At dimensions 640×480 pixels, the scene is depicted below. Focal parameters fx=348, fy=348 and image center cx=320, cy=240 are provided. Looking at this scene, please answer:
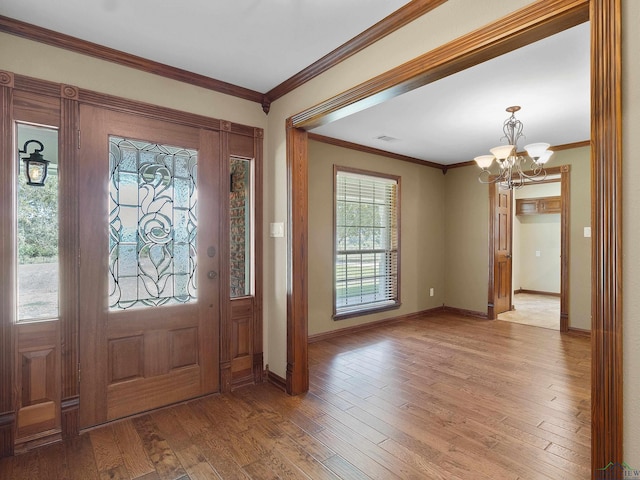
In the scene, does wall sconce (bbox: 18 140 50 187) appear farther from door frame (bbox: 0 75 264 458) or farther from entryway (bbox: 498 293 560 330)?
entryway (bbox: 498 293 560 330)

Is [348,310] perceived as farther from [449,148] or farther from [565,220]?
[565,220]

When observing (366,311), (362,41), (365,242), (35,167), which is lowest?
(366,311)

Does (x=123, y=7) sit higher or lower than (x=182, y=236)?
higher

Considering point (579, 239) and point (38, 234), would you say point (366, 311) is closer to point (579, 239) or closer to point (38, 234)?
point (579, 239)

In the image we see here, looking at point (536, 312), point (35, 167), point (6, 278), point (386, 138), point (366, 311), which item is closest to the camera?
point (6, 278)

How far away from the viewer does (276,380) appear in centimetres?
316

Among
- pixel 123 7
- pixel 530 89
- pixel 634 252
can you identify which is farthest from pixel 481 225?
pixel 123 7

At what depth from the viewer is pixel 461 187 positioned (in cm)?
618

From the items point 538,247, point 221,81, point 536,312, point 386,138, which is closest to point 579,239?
point 536,312

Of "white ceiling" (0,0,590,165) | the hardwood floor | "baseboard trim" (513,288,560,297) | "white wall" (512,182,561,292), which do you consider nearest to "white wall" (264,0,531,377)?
"white ceiling" (0,0,590,165)

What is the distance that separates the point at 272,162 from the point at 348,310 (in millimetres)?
2547

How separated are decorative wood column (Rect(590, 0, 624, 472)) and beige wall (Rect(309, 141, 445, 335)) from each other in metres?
3.36

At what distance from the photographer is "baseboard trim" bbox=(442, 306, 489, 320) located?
5.81 metres

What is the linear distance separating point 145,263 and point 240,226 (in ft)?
2.80
